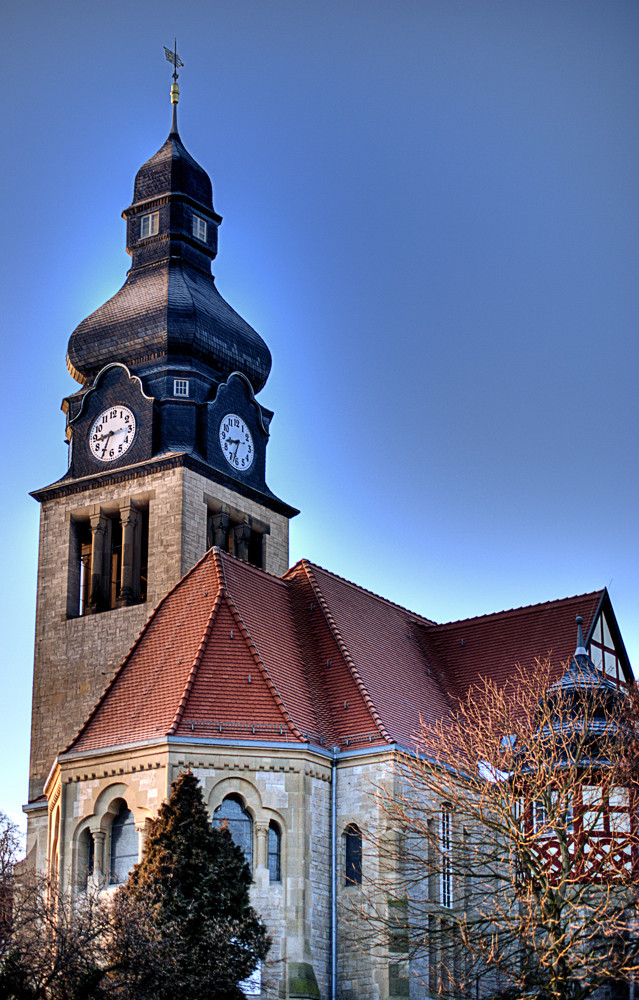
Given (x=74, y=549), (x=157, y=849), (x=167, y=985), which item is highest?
(x=74, y=549)

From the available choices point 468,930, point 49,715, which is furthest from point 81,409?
point 468,930

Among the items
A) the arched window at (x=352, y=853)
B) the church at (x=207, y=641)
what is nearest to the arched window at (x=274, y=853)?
the church at (x=207, y=641)

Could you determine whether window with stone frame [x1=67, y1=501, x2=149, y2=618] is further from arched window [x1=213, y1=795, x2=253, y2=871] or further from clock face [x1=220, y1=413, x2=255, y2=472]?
arched window [x1=213, y1=795, x2=253, y2=871]

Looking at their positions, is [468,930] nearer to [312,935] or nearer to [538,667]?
[312,935]

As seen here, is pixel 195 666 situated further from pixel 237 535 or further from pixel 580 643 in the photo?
pixel 237 535

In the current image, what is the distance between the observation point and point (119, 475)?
Result: 52.8 metres

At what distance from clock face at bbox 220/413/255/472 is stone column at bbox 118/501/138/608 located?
3968 mm

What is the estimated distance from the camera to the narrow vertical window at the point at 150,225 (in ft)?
188

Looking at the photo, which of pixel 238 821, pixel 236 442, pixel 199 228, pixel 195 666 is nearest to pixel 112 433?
pixel 236 442

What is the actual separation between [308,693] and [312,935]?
6010 mm

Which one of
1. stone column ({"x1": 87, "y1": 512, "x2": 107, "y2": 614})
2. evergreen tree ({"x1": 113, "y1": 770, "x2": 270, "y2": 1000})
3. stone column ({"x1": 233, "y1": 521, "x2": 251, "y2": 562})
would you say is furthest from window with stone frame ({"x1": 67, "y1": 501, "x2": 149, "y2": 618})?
evergreen tree ({"x1": 113, "y1": 770, "x2": 270, "y2": 1000})

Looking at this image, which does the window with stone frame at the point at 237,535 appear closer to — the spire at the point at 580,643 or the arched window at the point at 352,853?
the spire at the point at 580,643

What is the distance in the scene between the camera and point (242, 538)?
177 feet

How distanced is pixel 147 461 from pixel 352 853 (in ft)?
61.0
